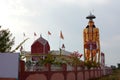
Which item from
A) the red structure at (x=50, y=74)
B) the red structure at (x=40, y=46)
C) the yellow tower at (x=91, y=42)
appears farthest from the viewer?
the yellow tower at (x=91, y=42)

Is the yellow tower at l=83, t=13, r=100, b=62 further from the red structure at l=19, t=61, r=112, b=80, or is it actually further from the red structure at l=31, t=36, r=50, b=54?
the red structure at l=19, t=61, r=112, b=80

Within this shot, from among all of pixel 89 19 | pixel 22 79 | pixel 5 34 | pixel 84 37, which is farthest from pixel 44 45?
pixel 22 79

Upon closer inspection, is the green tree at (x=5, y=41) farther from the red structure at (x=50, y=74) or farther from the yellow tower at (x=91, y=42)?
the yellow tower at (x=91, y=42)

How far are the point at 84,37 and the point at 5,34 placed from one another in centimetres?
3528

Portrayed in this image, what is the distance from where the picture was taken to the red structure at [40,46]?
49438 millimetres

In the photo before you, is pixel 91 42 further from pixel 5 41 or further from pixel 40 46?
pixel 5 41

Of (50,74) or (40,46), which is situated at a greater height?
(40,46)

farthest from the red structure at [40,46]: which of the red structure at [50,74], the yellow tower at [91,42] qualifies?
the red structure at [50,74]

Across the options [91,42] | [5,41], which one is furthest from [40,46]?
[5,41]

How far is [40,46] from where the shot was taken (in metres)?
49.6

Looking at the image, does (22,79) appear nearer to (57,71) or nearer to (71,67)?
(57,71)

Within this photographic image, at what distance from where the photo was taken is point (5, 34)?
26.8 metres

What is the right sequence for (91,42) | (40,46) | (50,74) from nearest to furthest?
(50,74) → (40,46) → (91,42)

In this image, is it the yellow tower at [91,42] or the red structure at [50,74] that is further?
the yellow tower at [91,42]
